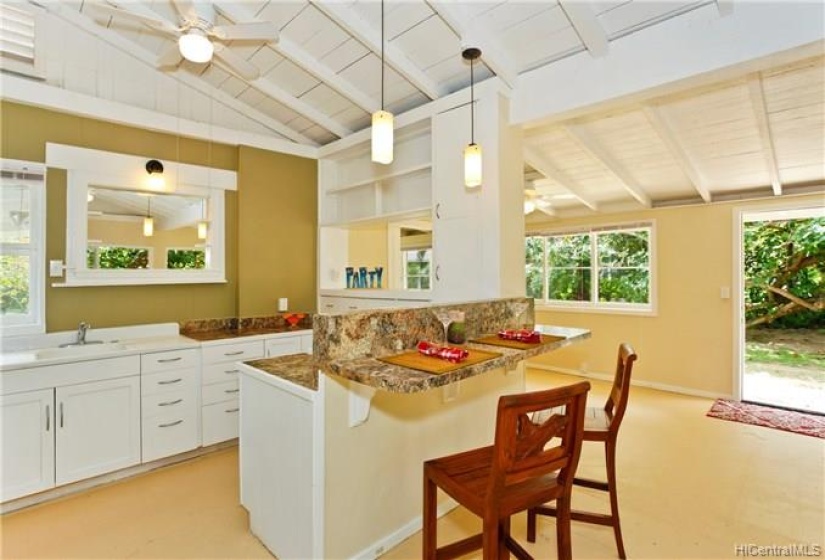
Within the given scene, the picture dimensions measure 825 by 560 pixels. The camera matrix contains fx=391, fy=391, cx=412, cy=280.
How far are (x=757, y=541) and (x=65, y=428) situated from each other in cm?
401

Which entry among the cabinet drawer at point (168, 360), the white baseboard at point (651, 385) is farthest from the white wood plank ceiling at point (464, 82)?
the white baseboard at point (651, 385)

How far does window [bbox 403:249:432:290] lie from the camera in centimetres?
552

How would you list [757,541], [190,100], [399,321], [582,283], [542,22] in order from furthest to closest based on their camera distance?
1. [582,283]
2. [190,100]
3. [542,22]
4. [757,541]
5. [399,321]

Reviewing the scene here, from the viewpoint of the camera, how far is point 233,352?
3.18 meters

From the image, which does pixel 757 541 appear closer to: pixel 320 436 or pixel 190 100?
pixel 320 436

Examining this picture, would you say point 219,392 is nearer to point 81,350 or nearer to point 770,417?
point 81,350

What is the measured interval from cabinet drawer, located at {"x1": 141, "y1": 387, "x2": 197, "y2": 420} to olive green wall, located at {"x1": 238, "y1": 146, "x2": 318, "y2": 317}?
97 cm

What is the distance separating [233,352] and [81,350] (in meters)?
0.97

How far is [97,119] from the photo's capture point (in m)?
3.04

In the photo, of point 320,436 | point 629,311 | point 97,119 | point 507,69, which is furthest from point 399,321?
point 629,311

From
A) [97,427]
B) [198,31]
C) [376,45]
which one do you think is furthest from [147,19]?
[97,427]

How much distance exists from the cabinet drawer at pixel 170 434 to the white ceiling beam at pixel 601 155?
146 inches

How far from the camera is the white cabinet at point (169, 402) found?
2744 millimetres

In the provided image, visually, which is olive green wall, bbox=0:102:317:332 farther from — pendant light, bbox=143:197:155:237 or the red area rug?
the red area rug
